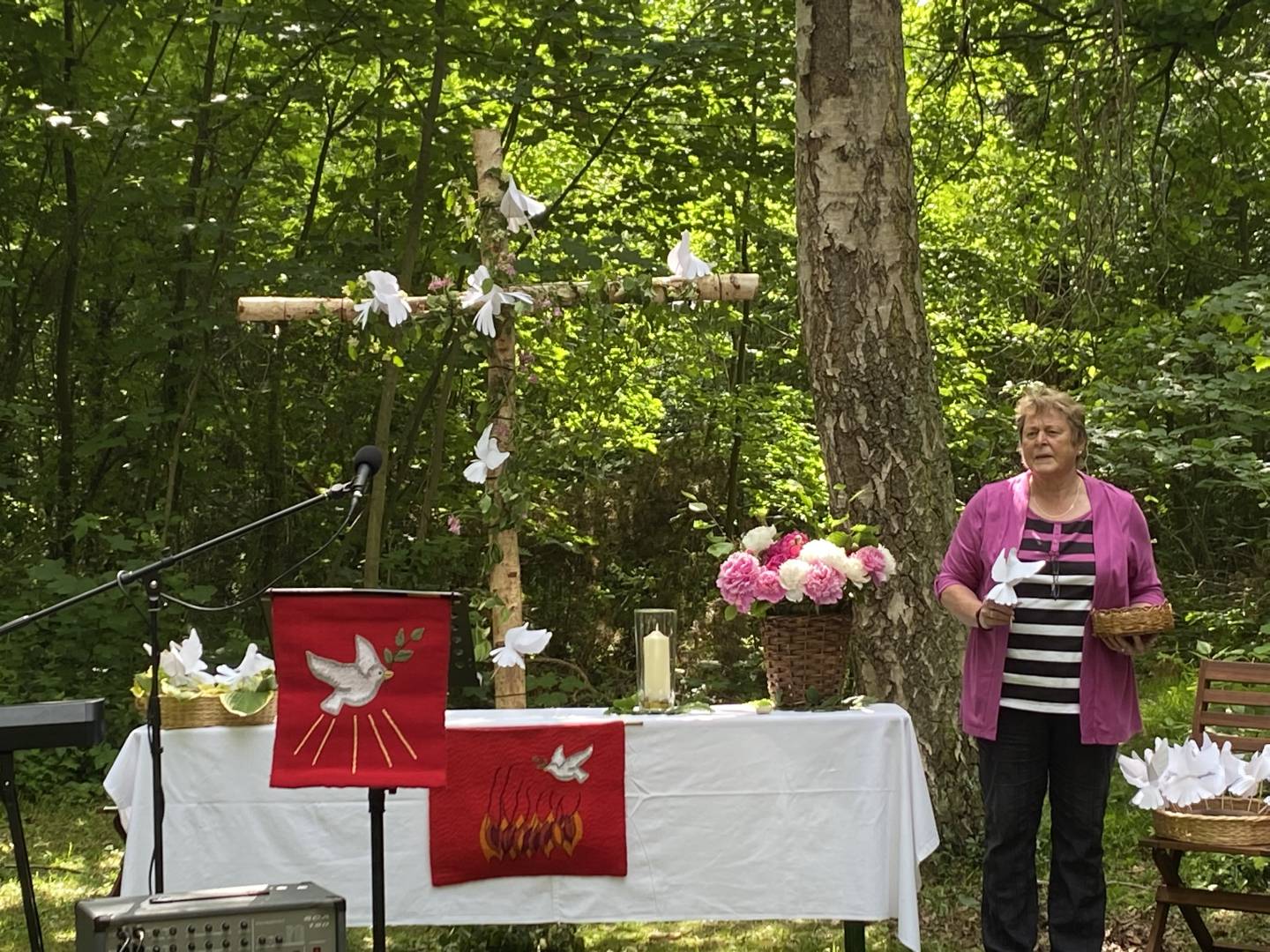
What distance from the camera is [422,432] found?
8680 mm

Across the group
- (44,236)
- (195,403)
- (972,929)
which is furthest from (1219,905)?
(44,236)

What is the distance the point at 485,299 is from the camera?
3926 mm

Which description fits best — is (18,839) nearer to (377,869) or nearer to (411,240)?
(377,869)

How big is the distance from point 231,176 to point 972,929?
5196 mm

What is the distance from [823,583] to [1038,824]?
83 cm

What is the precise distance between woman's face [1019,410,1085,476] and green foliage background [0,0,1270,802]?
8.83 ft

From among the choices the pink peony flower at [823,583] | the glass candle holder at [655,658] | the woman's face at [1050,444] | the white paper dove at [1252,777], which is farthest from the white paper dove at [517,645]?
the white paper dove at [1252,777]

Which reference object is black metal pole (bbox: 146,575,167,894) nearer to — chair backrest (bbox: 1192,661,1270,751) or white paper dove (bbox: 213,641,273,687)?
white paper dove (bbox: 213,641,273,687)

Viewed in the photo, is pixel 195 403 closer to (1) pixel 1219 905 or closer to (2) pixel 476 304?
(2) pixel 476 304

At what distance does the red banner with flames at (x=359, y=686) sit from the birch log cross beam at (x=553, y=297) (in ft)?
3.79

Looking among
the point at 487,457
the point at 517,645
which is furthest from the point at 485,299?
the point at 517,645

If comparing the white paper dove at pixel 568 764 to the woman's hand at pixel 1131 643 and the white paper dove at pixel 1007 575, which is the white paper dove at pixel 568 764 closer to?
the white paper dove at pixel 1007 575

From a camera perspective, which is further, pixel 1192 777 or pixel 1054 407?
pixel 1192 777

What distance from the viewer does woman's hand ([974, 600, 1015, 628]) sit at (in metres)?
3.35
